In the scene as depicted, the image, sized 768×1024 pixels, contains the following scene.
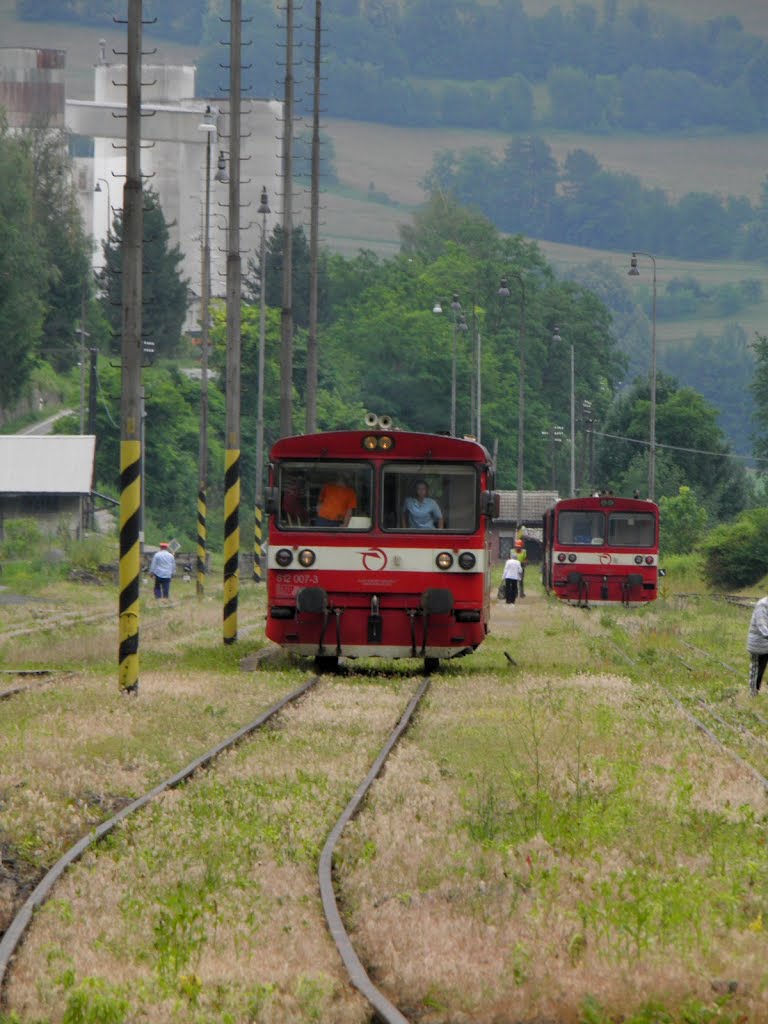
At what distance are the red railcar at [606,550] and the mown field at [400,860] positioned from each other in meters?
24.1

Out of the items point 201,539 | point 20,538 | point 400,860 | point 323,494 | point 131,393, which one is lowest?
point 20,538

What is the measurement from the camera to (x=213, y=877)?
973 centimetres

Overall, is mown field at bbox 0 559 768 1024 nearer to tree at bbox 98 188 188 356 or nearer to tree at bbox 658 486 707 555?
tree at bbox 658 486 707 555

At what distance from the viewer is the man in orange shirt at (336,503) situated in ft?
75.4

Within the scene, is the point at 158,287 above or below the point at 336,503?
above

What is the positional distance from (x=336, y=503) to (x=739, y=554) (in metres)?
45.5

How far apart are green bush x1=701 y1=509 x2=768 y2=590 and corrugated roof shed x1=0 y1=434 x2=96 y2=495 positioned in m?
23.1

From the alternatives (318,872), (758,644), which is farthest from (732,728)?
(318,872)

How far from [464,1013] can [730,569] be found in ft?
201

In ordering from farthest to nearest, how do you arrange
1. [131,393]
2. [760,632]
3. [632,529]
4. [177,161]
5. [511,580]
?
1. [177,161]
2. [511,580]
3. [632,529]
4. [760,632]
5. [131,393]

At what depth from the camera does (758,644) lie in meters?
21.0

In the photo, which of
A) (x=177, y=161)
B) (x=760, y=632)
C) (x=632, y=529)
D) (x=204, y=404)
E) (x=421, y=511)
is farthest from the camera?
(x=177, y=161)

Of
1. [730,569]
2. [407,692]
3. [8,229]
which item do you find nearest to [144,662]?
[407,692]

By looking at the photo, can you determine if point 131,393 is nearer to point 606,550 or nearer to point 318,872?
point 318,872
